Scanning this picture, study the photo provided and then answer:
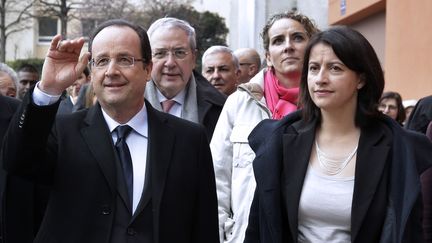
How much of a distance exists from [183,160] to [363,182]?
0.93 metres

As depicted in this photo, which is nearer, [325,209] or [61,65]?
[61,65]

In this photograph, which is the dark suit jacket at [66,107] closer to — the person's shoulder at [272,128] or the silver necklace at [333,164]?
the person's shoulder at [272,128]

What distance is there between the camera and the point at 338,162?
419 centimetres

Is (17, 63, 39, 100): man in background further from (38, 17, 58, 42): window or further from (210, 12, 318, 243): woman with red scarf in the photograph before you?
(38, 17, 58, 42): window

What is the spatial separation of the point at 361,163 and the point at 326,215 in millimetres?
324

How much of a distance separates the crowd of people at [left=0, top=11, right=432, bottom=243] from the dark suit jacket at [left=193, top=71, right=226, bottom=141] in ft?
5.31

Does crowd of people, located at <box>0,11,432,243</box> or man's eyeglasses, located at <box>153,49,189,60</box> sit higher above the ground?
man's eyeglasses, located at <box>153,49,189,60</box>

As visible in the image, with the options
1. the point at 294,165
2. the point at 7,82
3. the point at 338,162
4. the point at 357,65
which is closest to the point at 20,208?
the point at 294,165

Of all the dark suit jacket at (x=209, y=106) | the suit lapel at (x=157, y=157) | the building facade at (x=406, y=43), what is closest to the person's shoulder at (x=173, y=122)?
the suit lapel at (x=157, y=157)

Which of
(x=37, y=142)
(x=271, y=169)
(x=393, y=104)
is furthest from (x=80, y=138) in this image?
(x=393, y=104)

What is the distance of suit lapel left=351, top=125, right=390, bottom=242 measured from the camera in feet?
13.1

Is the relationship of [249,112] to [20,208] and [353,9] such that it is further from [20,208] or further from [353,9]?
[353,9]

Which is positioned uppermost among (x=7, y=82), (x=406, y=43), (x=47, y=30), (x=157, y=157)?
(x=47, y=30)

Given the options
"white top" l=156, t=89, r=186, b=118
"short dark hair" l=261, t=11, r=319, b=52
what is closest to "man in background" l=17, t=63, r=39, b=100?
"white top" l=156, t=89, r=186, b=118
